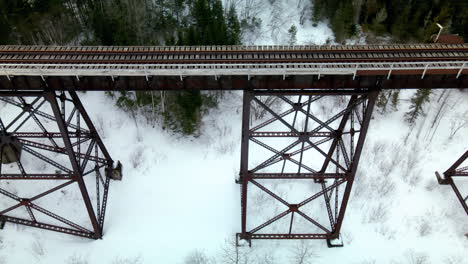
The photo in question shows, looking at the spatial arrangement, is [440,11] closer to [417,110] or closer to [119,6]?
[417,110]

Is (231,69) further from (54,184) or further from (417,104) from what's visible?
(417,104)

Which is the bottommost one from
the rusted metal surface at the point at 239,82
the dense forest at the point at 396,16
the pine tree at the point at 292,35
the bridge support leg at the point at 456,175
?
the bridge support leg at the point at 456,175

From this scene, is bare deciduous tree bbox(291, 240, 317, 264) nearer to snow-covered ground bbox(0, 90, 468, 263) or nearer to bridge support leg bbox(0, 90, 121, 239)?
snow-covered ground bbox(0, 90, 468, 263)

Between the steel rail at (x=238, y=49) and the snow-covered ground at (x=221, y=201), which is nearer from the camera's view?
the steel rail at (x=238, y=49)

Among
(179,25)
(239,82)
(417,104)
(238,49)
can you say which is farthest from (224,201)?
(179,25)

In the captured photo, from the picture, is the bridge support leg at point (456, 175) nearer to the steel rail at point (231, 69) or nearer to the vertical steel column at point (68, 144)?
the steel rail at point (231, 69)

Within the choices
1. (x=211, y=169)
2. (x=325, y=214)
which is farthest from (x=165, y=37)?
(x=325, y=214)

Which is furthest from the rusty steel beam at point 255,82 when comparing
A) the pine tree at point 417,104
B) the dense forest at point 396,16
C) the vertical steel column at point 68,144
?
the dense forest at point 396,16

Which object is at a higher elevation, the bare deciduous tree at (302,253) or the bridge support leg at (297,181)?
the bridge support leg at (297,181)
